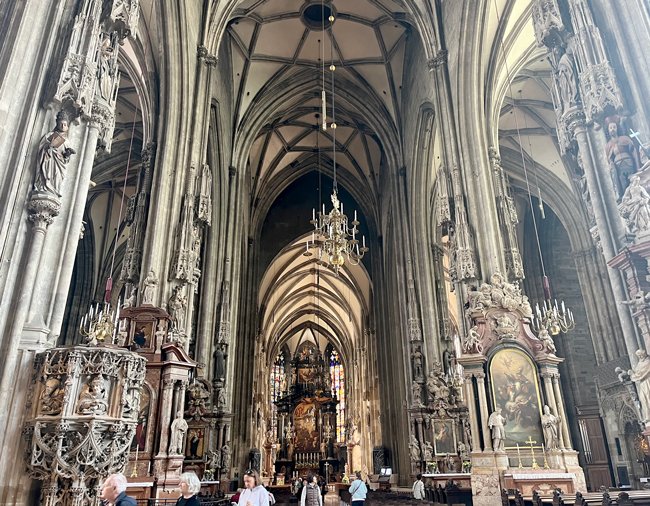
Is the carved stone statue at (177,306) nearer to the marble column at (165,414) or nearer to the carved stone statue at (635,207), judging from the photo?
the marble column at (165,414)

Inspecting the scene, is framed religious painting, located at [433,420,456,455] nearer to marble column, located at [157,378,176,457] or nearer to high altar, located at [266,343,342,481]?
marble column, located at [157,378,176,457]

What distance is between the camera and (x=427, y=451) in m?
15.0

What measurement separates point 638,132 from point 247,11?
15.0m

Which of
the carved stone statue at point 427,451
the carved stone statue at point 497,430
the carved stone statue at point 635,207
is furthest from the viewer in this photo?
the carved stone statue at point 427,451

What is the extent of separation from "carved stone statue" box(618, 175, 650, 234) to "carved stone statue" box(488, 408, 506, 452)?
591 centimetres

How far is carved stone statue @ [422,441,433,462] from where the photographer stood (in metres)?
14.8

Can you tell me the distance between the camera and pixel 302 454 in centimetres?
4147

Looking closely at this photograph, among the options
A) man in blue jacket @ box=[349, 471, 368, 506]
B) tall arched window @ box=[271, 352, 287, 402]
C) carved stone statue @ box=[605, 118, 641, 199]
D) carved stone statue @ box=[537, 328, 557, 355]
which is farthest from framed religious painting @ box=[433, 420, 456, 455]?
tall arched window @ box=[271, 352, 287, 402]

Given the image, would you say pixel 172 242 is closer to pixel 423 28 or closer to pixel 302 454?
pixel 423 28

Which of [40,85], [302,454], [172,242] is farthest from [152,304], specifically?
[302,454]

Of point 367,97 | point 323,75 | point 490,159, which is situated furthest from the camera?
point 367,97

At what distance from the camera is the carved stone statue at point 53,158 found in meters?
5.46

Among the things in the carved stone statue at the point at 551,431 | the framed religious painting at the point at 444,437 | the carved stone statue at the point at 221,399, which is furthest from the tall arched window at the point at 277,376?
the carved stone statue at the point at 551,431

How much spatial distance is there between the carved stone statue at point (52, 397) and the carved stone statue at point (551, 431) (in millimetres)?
8919
